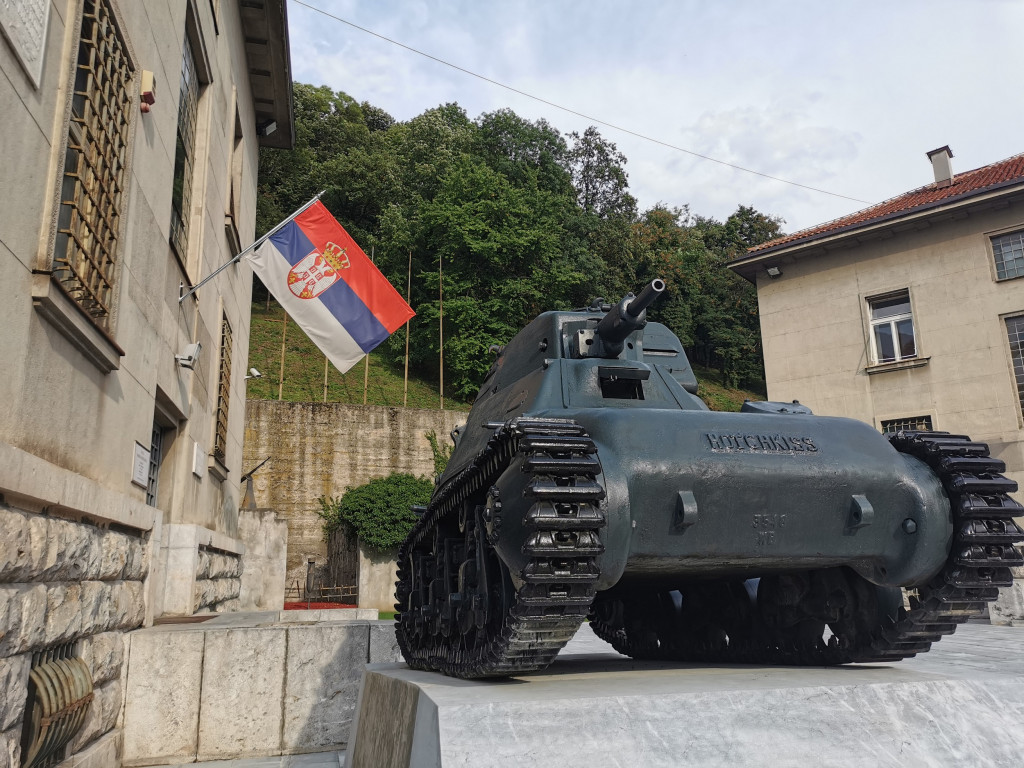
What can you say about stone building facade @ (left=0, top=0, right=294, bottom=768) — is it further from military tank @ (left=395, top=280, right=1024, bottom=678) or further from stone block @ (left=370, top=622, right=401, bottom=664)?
military tank @ (left=395, top=280, right=1024, bottom=678)

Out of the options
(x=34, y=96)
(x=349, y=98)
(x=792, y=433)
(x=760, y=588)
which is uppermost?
(x=349, y=98)

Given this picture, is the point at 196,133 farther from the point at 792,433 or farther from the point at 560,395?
the point at 792,433

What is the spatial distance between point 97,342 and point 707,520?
3.89 m

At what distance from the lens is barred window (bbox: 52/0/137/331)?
4.80 metres

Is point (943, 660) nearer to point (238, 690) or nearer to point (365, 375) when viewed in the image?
point (238, 690)

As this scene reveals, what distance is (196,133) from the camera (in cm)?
984

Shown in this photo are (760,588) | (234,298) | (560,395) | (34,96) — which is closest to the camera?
(34,96)

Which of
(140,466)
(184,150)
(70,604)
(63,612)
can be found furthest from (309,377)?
(63,612)

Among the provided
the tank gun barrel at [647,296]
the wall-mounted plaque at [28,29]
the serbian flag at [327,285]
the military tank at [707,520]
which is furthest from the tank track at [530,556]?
the serbian flag at [327,285]

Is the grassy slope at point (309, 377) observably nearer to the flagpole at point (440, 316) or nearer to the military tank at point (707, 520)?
the flagpole at point (440, 316)

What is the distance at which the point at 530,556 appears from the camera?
342 centimetres

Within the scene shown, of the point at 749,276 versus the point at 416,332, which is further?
the point at 416,332

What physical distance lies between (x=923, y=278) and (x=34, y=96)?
1919 cm

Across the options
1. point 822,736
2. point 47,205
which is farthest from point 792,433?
point 47,205
